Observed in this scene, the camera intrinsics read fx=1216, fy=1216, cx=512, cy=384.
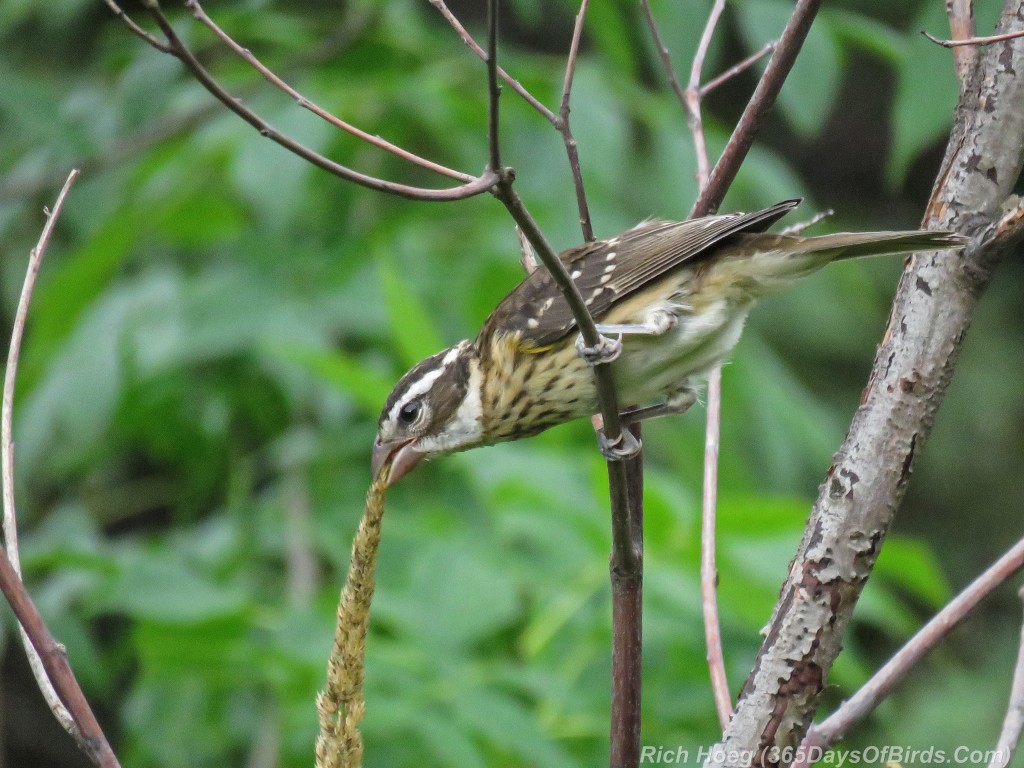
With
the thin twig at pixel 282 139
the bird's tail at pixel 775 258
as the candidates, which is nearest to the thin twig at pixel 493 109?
the thin twig at pixel 282 139

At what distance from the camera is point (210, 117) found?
230 inches

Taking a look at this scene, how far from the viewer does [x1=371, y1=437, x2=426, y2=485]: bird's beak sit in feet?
12.3

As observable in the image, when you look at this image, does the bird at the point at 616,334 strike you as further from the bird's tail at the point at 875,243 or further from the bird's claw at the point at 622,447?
the bird's claw at the point at 622,447

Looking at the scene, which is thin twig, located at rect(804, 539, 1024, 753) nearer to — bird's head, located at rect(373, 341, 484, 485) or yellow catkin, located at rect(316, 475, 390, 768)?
yellow catkin, located at rect(316, 475, 390, 768)

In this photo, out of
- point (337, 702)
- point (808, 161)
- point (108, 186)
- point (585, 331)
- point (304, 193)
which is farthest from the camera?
point (808, 161)

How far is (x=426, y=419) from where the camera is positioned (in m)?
3.76

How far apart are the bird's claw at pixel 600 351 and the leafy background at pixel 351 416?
3.71 ft

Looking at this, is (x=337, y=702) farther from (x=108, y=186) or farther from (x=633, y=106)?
(x=108, y=186)

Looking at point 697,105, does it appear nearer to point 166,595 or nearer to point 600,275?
point 600,275

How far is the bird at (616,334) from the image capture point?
3.49 m

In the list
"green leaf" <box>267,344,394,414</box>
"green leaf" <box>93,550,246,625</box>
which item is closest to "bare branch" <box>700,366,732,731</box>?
"green leaf" <box>267,344,394,414</box>

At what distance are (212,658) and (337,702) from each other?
2.34 m

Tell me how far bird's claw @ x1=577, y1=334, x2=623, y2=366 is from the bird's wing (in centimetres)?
58

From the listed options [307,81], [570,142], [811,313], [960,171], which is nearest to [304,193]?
[307,81]
